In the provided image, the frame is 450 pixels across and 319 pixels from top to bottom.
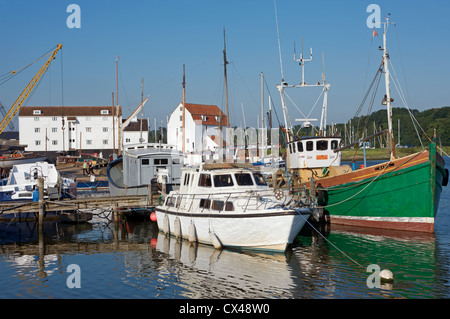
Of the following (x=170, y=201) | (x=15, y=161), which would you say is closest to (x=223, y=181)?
(x=170, y=201)

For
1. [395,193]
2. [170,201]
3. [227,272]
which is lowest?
[227,272]

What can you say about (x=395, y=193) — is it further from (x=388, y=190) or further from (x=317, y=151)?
(x=317, y=151)

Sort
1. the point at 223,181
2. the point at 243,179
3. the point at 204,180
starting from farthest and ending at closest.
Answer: the point at 204,180, the point at 243,179, the point at 223,181

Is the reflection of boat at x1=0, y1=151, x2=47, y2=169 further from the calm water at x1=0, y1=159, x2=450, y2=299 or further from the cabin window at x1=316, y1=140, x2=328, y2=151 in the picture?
the cabin window at x1=316, y1=140, x2=328, y2=151

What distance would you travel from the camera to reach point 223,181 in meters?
22.7

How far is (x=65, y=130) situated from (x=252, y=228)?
8230cm

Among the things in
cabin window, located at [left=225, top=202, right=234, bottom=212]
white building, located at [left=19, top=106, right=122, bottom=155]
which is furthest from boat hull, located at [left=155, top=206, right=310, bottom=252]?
white building, located at [left=19, top=106, right=122, bottom=155]

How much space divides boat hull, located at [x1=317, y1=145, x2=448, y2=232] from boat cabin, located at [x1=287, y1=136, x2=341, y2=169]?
10.8 ft

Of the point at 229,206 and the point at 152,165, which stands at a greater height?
the point at 152,165

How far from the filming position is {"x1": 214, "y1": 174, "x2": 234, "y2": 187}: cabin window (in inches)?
891
